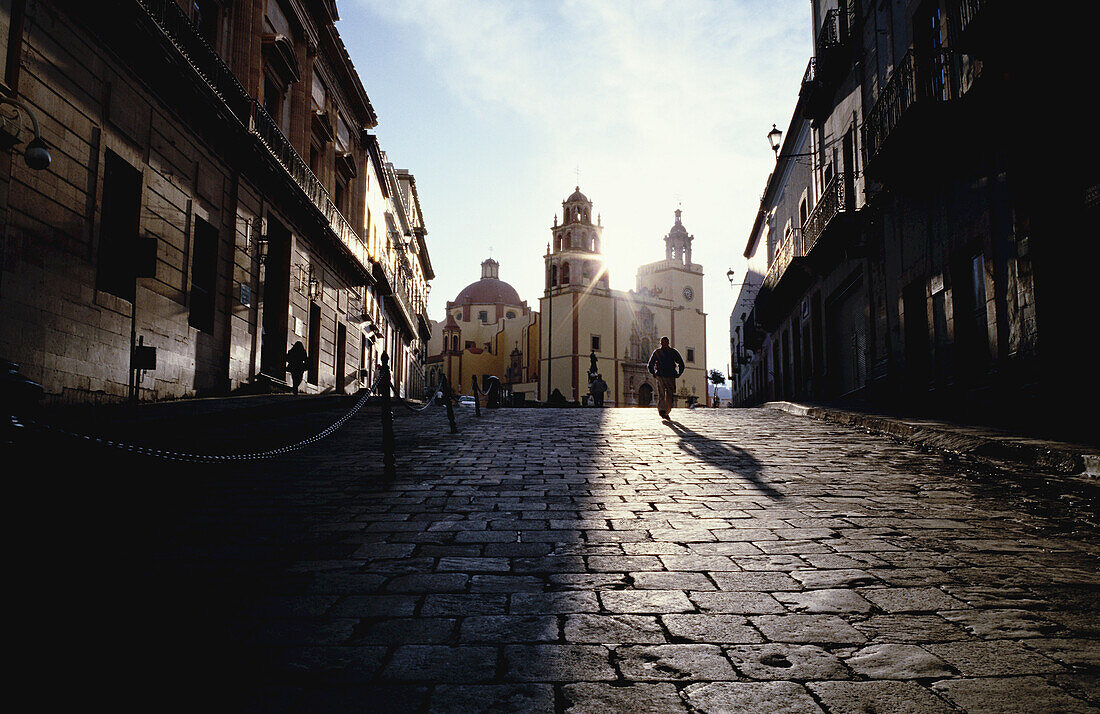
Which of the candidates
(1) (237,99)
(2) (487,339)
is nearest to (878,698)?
(1) (237,99)

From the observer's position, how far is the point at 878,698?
2365 mm

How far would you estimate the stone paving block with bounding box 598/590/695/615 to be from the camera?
323 cm

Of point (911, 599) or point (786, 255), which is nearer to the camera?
point (911, 599)

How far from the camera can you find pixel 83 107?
992 cm

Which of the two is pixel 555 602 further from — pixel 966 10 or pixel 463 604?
pixel 966 10

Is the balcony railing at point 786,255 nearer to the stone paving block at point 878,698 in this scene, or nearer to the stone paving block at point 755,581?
the stone paving block at point 755,581

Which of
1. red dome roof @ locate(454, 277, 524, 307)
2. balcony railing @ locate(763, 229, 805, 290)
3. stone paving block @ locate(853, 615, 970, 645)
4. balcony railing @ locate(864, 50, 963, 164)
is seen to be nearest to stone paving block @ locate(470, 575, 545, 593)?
stone paving block @ locate(853, 615, 970, 645)

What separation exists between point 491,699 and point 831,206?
58.7ft

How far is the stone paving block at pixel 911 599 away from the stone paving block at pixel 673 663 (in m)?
0.96

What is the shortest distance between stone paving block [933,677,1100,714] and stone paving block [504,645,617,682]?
1.06 meters

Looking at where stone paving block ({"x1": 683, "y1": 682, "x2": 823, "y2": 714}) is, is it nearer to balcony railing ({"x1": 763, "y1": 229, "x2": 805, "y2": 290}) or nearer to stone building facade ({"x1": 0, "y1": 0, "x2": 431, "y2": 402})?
stone building facade ({"x1": 0, "y1": 0, "x2": 431, "y2": 402})

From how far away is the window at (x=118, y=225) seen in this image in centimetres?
1073

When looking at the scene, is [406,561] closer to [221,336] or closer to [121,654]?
[121,654]

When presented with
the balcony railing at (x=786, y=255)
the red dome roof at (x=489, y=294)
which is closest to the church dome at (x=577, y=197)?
the red dome roof at (x=489, y=294)
